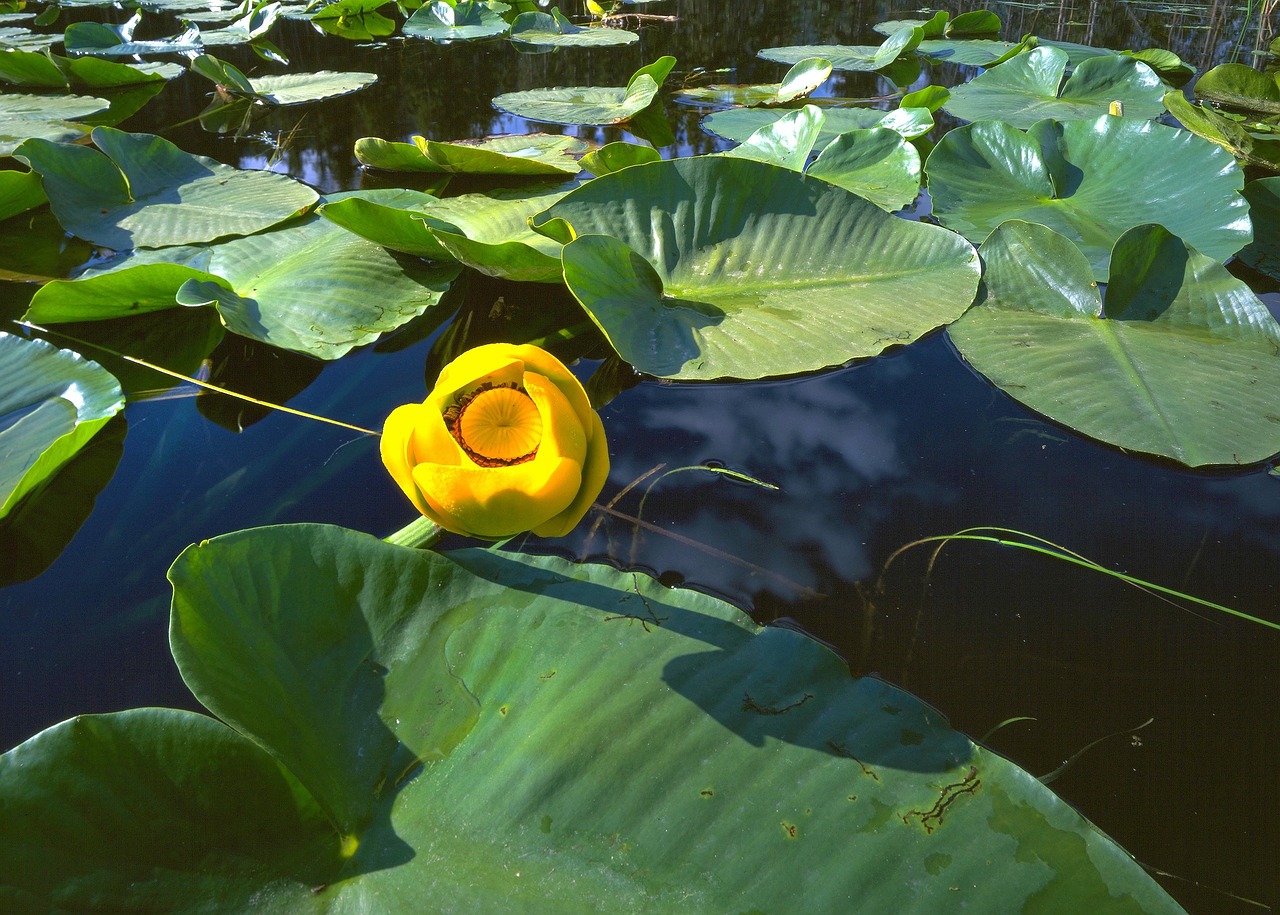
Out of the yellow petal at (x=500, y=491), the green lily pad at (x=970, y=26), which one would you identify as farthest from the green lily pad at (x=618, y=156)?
the green lily pad at (x=970, y=26)

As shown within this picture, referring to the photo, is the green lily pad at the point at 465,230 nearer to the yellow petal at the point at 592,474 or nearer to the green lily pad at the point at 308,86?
the yellow petal at the point at 592,474

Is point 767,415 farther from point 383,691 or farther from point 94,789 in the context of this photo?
point 94,789

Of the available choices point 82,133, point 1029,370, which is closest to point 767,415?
point 1029,370

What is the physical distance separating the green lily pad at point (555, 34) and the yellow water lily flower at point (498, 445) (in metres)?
3.91

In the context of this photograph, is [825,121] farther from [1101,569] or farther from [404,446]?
[404,446]

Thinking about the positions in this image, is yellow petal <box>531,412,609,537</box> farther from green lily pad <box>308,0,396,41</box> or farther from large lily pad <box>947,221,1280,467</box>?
green lily pad <box>308,0,396,41</box>

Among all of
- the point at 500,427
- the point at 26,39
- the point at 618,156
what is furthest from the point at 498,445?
the point at 26,39

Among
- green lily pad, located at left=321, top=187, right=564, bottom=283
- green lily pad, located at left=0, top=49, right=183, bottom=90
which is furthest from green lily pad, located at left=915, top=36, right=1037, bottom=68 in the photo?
green lily pad, located at left=0, top=49, right=183, bottom=90

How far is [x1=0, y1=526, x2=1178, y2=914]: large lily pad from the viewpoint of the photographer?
0.51 m

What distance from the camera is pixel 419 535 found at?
2.55 ft

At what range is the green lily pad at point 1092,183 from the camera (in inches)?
57.5

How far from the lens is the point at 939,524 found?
2.87 feet

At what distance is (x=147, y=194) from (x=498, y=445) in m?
1.55

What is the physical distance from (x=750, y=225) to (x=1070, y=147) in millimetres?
955
